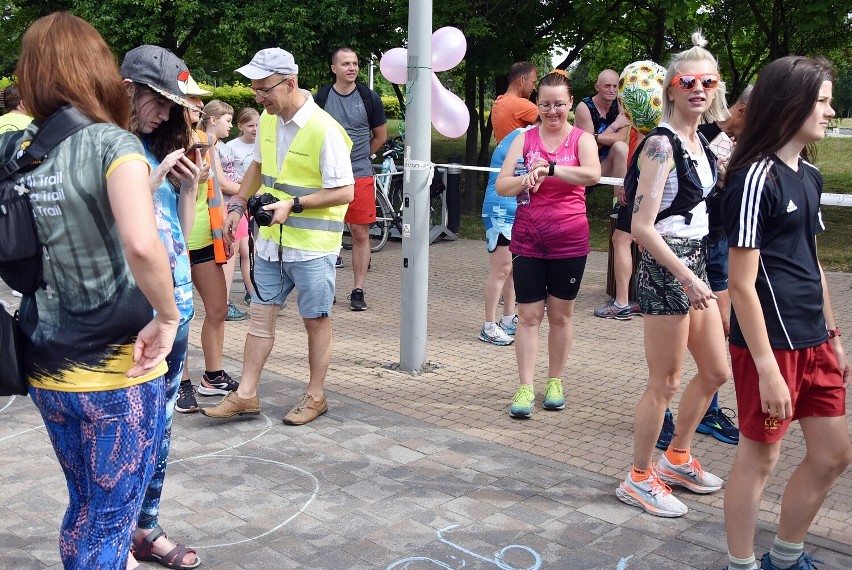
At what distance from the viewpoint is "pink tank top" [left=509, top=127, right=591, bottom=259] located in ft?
18.0

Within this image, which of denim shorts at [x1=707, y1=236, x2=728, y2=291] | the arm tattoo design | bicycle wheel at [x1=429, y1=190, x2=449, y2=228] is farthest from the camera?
bicycle wheel at [x1=429, y1=190, x2=449, y2=228]

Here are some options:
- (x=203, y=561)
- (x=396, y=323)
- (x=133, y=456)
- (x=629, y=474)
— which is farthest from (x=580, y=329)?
(x=133, y=456)

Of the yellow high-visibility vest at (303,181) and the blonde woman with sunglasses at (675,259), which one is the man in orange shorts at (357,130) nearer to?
the yellow high-visibility vest at (303,181)

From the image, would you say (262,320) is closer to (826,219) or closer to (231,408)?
(231,408)

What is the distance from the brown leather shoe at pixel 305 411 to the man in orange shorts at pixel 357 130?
126 inches

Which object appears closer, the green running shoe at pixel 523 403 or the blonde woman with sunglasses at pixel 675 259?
the blonde woman with sunglasses at pixel 675 259

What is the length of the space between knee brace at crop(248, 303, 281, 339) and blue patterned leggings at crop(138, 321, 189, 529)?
5.36ft

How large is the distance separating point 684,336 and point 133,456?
96.3 inches

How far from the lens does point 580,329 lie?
26.2 ft

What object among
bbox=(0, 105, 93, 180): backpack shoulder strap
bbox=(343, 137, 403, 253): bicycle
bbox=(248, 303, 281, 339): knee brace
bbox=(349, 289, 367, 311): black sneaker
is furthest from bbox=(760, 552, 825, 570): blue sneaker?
bbox=(343, 137, 403, 253): bicycle

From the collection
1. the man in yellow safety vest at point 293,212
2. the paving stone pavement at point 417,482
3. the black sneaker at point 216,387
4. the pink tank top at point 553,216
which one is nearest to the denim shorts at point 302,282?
the man in yellow safety vest at point 293,212

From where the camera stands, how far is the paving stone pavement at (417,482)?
12.8 ft

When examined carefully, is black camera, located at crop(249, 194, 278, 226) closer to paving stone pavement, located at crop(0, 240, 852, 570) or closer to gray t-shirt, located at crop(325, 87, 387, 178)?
paving stone pavement, located at crop(0, 240, 852, 570)

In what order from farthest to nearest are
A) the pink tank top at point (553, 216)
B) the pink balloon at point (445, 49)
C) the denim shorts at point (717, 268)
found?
the pink balloon at point (445, 49), the pink tank top at point (553, 216), the denim shorts at point (717, 268)
